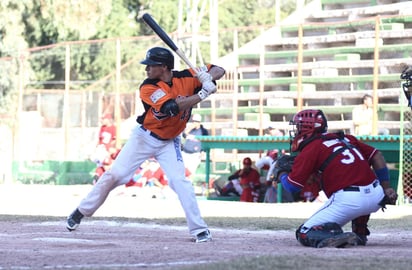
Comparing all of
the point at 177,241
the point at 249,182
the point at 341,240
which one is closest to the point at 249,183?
the point at 249,182

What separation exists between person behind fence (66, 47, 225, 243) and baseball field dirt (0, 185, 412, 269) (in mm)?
499

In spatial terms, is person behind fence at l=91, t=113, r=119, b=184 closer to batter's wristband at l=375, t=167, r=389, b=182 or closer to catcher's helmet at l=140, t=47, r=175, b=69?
catcher's helmet at l=140, t=47, r=175, b=69

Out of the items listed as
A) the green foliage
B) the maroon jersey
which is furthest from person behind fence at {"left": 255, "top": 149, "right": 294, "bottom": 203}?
the maroon jersey

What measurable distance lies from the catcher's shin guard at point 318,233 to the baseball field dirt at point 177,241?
0.11 metres

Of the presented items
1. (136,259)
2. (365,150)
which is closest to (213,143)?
(365,150)

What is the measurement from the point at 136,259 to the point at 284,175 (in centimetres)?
220

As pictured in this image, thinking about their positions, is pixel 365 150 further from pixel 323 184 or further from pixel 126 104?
pixel 126 104

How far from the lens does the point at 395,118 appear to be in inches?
946

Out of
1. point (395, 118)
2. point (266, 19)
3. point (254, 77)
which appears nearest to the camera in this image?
point (395, 118)

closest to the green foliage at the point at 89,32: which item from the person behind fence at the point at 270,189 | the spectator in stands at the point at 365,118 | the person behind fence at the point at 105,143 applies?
the person behind fence at the point at 105,143

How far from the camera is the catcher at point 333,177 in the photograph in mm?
9125

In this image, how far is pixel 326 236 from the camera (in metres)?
9.08

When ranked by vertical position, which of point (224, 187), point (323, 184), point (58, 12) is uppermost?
point (58, 12)

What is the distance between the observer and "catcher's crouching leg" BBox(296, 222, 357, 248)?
29.4 ft
